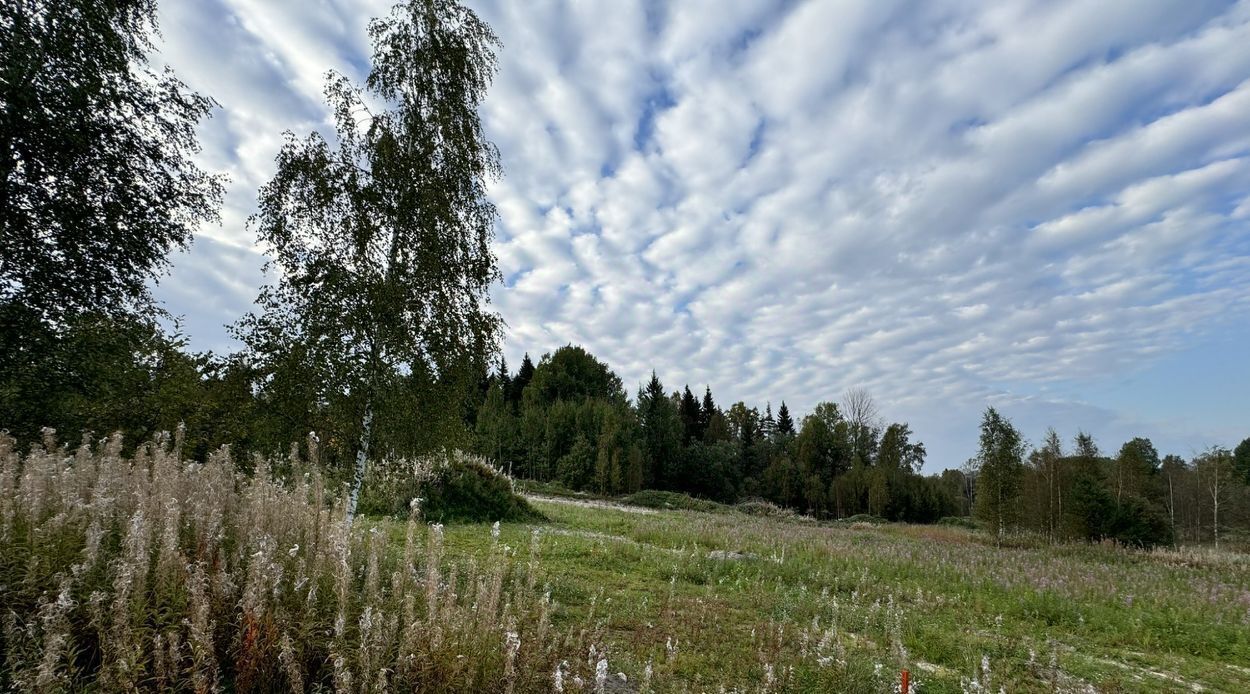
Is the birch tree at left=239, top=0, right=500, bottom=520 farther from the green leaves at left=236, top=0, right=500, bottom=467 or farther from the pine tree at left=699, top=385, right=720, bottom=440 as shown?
the pine tree at left=699, top=385, right=720, bottom=440

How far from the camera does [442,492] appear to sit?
15344mm

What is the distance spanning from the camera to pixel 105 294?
384 inches

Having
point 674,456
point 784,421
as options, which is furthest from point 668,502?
point 784,421

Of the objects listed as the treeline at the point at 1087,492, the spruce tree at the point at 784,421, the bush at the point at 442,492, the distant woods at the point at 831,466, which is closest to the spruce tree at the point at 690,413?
the distant woods at the point at 831,466

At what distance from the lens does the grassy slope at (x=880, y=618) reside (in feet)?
16.3

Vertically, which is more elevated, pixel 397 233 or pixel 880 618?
pixel 397 233

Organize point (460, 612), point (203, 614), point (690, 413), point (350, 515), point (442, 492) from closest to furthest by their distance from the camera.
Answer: point (203, 614)
point (460, 612)
point (350, 515)
point (442, 492)
point (690, 413)

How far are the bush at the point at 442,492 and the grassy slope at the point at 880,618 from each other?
210cm

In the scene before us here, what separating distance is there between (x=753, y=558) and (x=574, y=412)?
42260mm

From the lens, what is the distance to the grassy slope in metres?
4.98

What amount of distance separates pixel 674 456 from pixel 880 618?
4822 centimetres

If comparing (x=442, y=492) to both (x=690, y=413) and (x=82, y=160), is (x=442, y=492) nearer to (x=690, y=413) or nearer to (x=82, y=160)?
(x=82, y=160)

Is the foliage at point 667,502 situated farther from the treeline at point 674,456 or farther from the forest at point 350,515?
the forest at point 350,515

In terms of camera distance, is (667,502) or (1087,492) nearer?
(1087,492)
